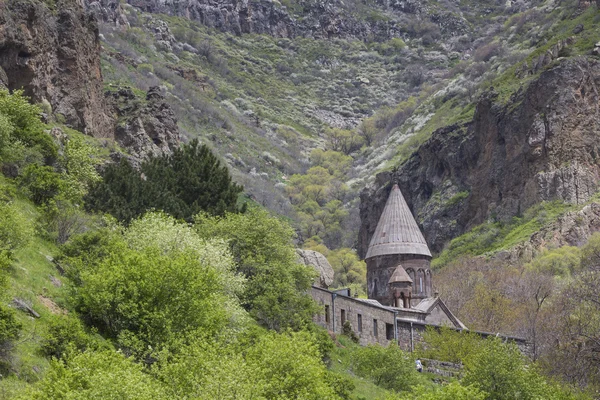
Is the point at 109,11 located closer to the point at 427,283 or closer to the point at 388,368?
the point at 427,283

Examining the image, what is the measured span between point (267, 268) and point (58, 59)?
70.1ft

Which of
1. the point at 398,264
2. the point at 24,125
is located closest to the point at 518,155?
the point at 398,264

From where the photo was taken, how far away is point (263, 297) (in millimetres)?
39844

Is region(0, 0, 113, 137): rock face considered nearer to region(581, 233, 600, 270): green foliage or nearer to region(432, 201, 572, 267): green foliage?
region(581, 233, 600, 270): green foliage

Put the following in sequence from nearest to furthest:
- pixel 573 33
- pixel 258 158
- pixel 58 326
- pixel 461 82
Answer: pixel 58 326, pixel 573 33, pixel 258 158, pixel 461 82

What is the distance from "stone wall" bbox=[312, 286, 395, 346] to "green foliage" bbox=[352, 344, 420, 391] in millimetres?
7359

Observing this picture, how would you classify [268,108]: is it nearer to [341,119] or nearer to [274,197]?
[341,119]

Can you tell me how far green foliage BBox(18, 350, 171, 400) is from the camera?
18.3 meters

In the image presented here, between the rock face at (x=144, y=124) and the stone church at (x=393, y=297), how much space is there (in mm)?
15541

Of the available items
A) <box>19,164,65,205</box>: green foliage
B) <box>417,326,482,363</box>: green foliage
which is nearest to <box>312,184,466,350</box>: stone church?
<box>417,326,482,363</box>: green foliage

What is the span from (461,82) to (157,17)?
6726cm

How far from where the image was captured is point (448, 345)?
166ft

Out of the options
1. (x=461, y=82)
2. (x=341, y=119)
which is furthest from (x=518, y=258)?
(x=341, y=119)

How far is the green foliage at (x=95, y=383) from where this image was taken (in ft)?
60.2
